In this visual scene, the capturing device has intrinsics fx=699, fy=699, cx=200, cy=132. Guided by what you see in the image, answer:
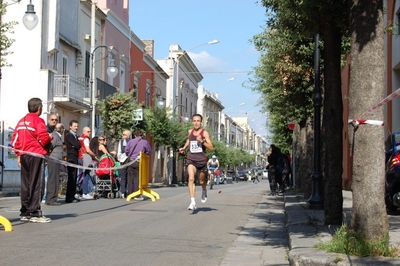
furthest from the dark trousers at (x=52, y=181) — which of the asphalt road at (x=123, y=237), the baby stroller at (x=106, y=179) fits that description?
the baby stroller at (x=106, y=179)

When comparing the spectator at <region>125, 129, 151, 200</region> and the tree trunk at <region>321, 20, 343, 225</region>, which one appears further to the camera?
the spectator at <region>125, 129, 151, 200</region>

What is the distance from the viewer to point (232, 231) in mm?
10406

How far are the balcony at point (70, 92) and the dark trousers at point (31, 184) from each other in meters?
22.3

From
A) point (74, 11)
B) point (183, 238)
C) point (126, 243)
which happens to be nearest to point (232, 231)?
point (183, 238)

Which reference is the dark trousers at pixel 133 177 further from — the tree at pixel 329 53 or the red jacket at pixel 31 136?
the tree at pixel 329 53

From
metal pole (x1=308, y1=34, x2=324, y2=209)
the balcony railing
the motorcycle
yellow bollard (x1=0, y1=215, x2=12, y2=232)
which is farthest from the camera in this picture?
the balcony railing

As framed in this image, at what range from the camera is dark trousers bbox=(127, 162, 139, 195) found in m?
17.6

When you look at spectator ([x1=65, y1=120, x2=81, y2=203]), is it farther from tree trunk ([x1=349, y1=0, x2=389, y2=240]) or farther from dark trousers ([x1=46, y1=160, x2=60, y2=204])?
tree trunk ([x1=349, y1=0, x2=389, y2=240])

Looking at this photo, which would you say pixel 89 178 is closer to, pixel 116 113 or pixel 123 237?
pixel 123 237

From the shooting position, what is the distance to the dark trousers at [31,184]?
10531mm

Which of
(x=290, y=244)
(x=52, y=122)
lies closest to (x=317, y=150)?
(x=290, y=244)

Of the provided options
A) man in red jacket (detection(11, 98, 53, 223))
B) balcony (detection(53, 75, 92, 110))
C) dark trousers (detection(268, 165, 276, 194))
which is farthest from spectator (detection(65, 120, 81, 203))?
balcony (detection(53, 75, 92, 110))

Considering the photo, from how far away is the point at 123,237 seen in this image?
903 cm

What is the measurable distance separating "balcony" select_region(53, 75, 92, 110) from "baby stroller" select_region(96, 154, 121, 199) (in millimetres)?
14652
